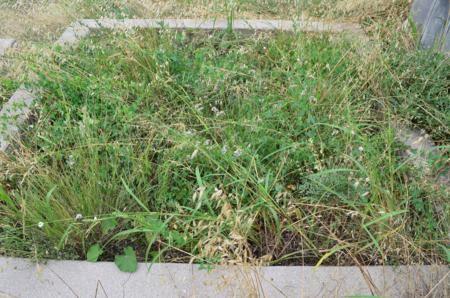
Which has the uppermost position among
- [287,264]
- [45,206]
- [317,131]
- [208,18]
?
[208,18]

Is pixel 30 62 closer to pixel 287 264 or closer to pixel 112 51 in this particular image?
pixel 112 51

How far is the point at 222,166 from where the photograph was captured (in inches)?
80.3

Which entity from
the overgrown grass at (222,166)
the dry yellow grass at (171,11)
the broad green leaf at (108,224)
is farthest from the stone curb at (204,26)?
the broad green leaf at (108,224)

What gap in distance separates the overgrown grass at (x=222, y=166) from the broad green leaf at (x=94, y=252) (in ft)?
0.21

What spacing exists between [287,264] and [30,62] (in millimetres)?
1871

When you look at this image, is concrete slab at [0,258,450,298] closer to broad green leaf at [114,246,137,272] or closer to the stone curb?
broad green leaf at [114,246,137,272]

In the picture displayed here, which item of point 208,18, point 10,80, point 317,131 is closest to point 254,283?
point 317,131

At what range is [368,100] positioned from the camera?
2.57 meters

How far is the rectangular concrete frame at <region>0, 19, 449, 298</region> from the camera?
1.66 metres

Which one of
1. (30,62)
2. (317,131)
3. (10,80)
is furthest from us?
(10,80)

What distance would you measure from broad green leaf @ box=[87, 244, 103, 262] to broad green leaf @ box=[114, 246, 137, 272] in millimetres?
91

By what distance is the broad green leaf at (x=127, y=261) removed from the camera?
1769 mm

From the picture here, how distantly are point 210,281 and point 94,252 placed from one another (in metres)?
0.54

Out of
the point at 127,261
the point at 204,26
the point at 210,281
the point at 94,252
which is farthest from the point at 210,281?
the point at 204,26
